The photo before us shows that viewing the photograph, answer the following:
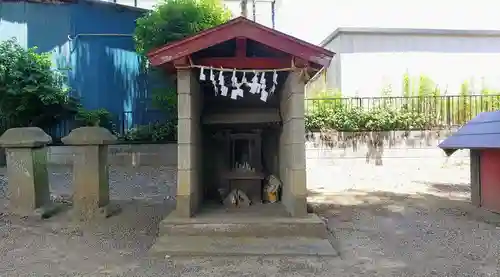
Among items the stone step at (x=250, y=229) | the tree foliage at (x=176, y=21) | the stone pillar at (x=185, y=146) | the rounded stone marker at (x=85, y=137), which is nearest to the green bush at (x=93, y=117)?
the tree foliage at (x=176, y=21)

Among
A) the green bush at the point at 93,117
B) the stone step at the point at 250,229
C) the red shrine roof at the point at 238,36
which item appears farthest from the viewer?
the green bush at the point at 93,117

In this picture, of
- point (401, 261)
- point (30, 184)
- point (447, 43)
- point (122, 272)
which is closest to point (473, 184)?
point (401, 261)

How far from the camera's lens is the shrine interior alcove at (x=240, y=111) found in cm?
600

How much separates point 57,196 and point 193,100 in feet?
13.3

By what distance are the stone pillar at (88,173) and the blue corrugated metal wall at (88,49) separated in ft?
21.7

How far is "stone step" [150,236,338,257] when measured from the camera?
17.2 feet

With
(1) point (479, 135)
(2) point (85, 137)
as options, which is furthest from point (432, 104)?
(2) point (85, 137)

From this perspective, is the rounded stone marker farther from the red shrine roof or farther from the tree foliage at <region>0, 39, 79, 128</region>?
→ the tree foliage at <region>0, 39, 79, 128</region>

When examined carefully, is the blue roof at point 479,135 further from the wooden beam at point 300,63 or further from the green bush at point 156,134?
the green bush at point 156,134

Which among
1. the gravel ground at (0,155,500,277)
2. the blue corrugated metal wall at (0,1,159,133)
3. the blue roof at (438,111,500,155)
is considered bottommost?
the gravel ground at (0,155,500,277)

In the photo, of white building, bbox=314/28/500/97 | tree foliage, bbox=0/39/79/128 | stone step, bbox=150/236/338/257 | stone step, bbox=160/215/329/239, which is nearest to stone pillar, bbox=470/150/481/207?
stone step, bbox=160/215/329/239

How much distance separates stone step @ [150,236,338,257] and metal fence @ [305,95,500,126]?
797cm

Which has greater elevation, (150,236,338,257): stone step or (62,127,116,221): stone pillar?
(62,127,116,221): stone pillar

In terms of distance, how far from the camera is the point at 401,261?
5129mm
